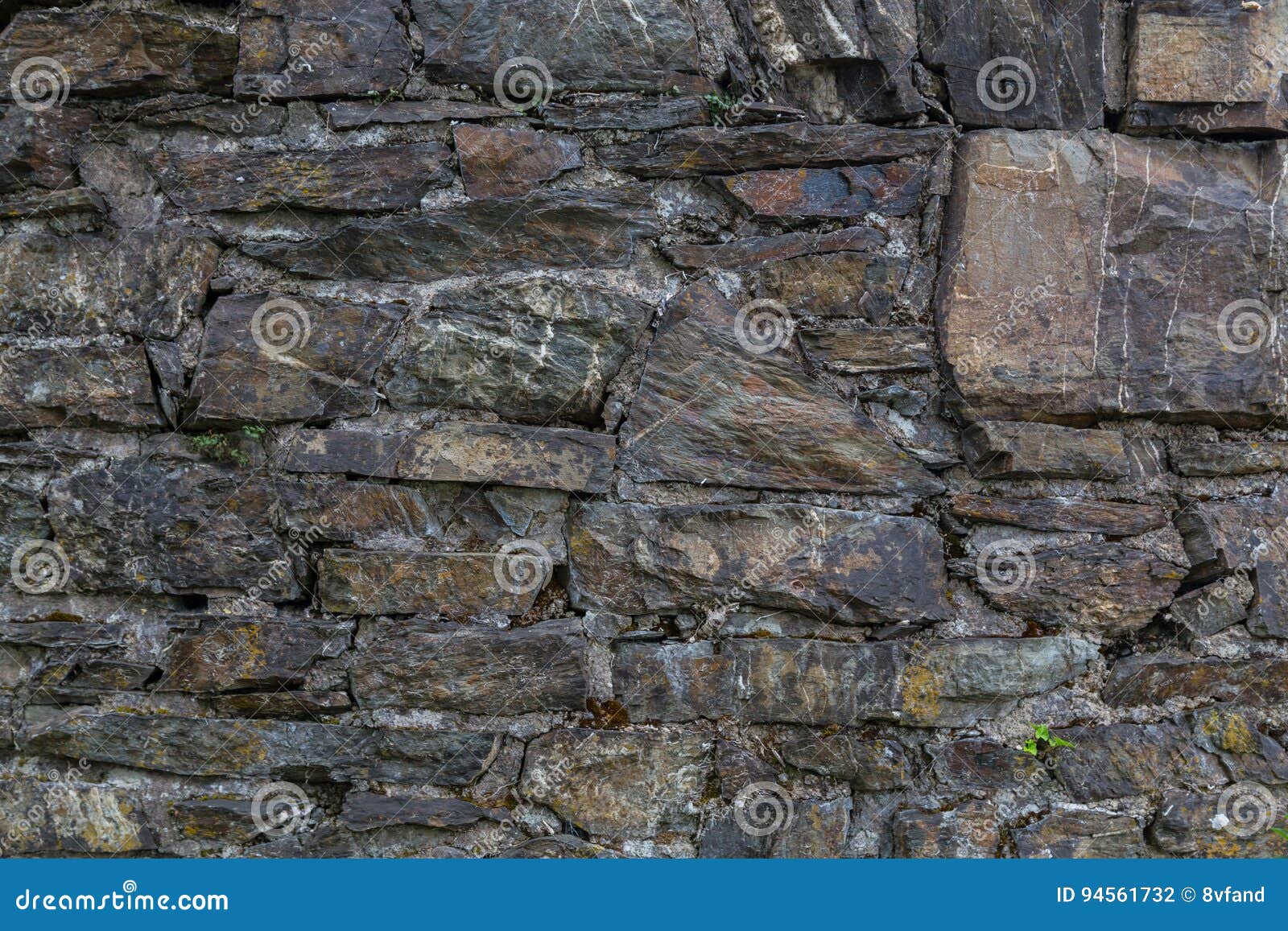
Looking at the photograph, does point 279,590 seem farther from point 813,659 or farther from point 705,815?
point 813,659

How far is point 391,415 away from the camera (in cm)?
235

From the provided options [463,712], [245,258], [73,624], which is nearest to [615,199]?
[245,258]

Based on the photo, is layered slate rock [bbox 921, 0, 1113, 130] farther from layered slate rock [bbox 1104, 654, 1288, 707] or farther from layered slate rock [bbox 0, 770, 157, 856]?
layered slate rock [bbox 0, 770, 157, 856]

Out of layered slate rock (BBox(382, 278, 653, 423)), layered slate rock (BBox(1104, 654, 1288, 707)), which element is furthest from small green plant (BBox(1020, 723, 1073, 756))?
layered slate rock (BBox(382, 278, 653, 423))

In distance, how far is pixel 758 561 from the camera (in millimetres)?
2312

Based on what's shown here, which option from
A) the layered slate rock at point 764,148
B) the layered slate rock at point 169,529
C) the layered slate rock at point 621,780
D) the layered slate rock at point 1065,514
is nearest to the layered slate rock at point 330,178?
the layered slate rock at point 764,148

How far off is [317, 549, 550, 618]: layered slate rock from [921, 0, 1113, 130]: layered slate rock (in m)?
1.75

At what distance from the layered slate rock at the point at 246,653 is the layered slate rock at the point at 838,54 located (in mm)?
1903

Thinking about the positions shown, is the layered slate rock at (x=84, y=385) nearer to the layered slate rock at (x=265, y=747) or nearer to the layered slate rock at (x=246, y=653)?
the layered slate rock at (x=246, y=653)

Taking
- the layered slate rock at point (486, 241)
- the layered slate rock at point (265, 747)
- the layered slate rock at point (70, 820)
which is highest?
the layered slate rock at point (486, 241)

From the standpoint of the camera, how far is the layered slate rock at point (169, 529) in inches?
91.5

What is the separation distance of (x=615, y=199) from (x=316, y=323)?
863 mm

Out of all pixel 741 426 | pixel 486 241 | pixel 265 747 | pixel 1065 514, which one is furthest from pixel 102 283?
pixel 1065 514

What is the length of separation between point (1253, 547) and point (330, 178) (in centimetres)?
262
